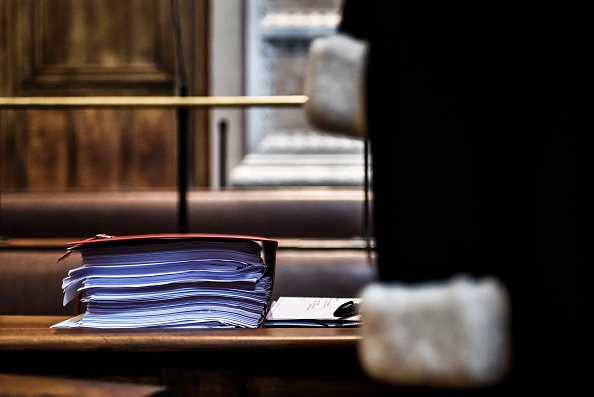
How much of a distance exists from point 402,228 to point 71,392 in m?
0.34

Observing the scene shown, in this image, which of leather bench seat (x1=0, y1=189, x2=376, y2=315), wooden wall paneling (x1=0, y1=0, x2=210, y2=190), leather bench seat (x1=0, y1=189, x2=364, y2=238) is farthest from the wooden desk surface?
wooden wall paneling (x1=0, y1=0, x2=210, y2=190)

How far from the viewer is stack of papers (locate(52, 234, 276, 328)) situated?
0.90 m

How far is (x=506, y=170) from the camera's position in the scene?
1.98 feet

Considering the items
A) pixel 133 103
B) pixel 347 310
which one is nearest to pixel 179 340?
pixel 347 310

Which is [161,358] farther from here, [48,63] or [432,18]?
[48,63]

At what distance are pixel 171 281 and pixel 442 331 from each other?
0.40 metres

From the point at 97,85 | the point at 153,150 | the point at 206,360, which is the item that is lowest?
the point at 206,360

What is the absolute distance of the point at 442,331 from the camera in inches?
23.5

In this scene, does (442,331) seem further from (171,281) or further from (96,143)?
(96,143)

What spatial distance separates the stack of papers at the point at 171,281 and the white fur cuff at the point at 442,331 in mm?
316

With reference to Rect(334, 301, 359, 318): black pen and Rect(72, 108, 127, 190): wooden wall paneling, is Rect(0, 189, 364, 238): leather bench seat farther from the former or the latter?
Rect(334, 301, 359, 318): black pen

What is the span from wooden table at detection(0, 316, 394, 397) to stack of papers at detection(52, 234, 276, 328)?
0.04 m

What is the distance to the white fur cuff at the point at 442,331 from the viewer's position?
587 mm

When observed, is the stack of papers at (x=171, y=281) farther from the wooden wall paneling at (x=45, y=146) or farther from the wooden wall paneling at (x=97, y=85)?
the wooden wall paneling at (x=45, y=146)
